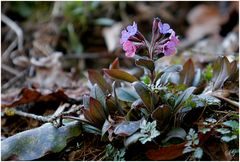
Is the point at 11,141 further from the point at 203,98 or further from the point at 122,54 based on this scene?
the point at 122,54

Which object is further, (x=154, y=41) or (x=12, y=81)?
(x=12, y=81)

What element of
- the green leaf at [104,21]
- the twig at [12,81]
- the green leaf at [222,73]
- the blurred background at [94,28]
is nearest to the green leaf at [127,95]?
the green leaf at [222,73]

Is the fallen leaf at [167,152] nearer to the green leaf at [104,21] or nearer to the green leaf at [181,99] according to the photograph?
the green leaf at [181,99]

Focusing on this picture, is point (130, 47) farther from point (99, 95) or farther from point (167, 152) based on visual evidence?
point (167, 152)

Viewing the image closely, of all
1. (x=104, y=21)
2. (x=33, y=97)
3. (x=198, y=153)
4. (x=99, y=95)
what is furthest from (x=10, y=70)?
(x=198, y=153)

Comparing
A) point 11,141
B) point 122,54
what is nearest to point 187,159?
point 11,141
